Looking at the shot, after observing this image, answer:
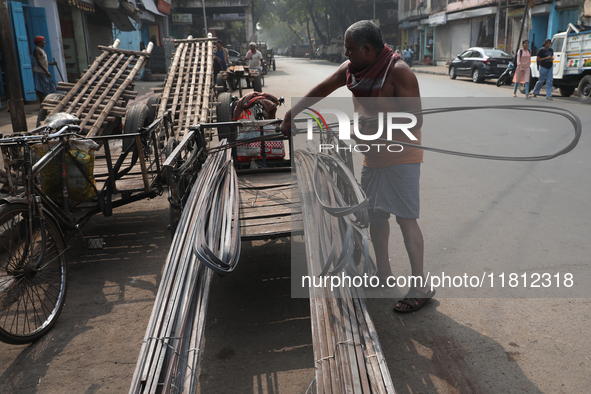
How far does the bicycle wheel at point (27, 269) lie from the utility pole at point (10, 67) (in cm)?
435

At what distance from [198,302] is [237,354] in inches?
22.3

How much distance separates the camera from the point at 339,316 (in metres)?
2.30

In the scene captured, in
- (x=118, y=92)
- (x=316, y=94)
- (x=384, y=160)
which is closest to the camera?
(x=384, y=160)

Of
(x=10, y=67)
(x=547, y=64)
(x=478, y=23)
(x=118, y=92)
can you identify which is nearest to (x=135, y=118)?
(x=118, y=92)

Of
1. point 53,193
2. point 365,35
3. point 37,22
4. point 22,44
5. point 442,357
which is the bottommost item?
point 442,357

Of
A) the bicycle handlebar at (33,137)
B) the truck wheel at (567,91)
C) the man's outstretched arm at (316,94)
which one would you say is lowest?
the truck wheel at (567,91)

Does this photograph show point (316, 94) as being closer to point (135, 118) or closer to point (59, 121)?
point (59, 121)

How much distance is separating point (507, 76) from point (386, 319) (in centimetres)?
1661

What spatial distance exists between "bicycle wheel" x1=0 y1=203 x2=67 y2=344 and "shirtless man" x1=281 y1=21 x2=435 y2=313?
1.76 meters

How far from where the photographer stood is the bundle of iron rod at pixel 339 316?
1.92 metres

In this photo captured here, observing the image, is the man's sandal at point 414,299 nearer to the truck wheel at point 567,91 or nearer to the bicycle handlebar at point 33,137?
the bicycle handlebar at point 33,137

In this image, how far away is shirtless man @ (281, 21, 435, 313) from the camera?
2.79 m

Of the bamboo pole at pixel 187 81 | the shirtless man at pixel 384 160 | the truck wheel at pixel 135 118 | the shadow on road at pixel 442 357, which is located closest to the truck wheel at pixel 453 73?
the bamboo pole at pixel 187 81

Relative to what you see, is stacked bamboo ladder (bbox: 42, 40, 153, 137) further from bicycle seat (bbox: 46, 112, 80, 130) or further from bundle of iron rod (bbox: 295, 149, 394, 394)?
bundle of iron rod (bbox: 295, 149, 394, 394)
